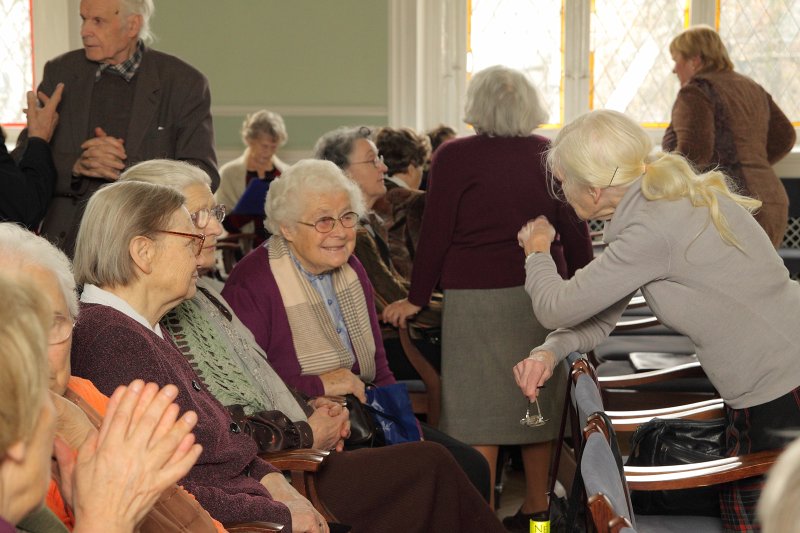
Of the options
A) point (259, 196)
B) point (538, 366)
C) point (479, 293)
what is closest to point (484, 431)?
point (479, 293)

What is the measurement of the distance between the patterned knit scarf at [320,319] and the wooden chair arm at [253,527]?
1012 mm

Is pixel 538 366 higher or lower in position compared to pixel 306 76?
lower

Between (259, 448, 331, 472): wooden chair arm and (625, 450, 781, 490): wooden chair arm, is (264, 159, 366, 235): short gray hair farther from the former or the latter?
(625, 450, 781, 490): wooden chair arm

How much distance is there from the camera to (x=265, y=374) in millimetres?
2783

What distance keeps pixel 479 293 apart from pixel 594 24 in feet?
14.9

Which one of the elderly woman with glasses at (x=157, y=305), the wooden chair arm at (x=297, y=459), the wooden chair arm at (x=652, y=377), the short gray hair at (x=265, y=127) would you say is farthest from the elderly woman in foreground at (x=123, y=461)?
the short gray hair at (x=265, y=127)

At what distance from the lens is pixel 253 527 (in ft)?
6.77

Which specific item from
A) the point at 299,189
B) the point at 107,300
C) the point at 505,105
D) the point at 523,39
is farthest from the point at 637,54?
the point at 107,300

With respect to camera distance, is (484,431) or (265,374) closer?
(265,374)

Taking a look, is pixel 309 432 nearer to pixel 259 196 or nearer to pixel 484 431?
pixel 484 431

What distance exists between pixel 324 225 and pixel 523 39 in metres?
4.85

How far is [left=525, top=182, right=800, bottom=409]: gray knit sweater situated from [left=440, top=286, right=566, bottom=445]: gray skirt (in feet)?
4.12

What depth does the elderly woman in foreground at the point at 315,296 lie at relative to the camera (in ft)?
10.0

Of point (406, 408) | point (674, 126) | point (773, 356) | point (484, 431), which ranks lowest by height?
point (484, 431)
